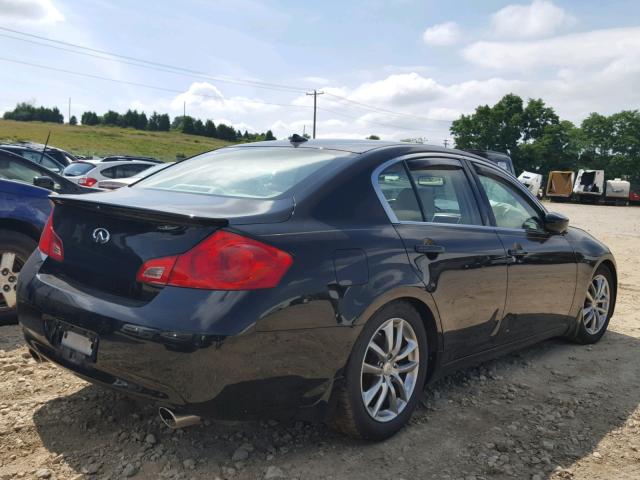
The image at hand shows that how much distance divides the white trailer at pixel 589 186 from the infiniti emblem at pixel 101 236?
41072mm

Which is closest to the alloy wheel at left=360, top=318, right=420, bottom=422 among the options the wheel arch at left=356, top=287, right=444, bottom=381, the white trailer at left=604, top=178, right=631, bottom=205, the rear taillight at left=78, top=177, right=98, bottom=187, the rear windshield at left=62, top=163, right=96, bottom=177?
the wheel arch at left=356, top=287, right=444, bottom=381

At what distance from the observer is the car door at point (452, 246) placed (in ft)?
10.7

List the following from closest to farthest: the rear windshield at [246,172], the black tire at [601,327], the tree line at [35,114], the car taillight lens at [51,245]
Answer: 1. the car taillight lens at [51,245]
2. the rear windshield at [246,172]
3. the black tire at [601,327]
4. the tree line at [35,114]

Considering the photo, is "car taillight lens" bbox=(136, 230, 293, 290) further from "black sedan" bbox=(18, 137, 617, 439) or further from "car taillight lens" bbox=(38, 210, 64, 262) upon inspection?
"car taillight lens" bbox=(38, 210, 64, 262)

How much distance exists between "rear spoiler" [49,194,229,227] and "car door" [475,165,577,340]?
7.05ft

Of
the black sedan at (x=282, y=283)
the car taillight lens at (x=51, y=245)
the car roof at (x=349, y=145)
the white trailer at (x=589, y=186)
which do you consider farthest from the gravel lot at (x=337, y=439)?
the white trailer at (x=589, y=186)

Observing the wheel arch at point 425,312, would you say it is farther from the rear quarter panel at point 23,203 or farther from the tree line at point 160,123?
the tree line at point 160,123

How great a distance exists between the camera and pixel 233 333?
2422mm

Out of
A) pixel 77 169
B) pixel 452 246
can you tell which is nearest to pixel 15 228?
pixel 452 246

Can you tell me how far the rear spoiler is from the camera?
2.52 m

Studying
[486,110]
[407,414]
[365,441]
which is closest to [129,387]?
[365,441]

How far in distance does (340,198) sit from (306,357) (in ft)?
2.71

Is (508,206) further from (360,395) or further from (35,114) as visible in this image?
(35,114)

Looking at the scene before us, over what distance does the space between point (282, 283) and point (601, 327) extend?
149 inches
